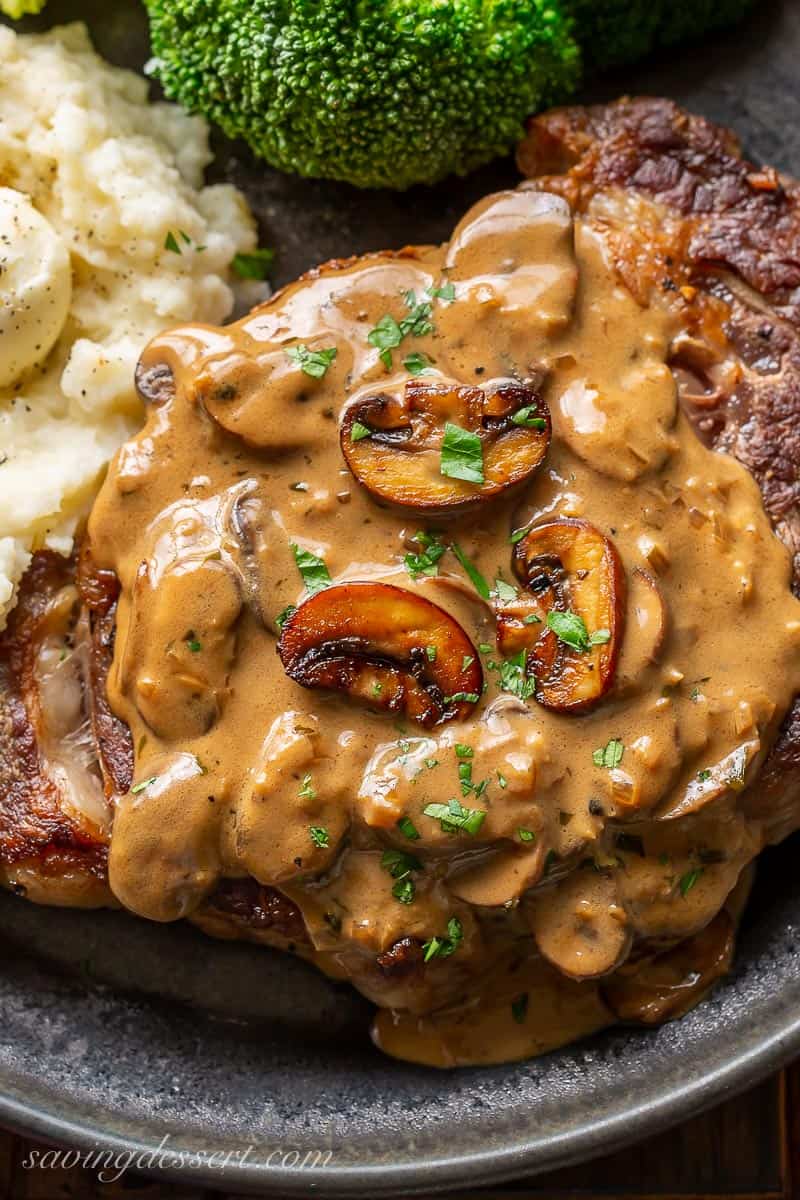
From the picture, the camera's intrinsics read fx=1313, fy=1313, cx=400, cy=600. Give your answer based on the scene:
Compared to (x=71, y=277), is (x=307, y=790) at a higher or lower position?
lower

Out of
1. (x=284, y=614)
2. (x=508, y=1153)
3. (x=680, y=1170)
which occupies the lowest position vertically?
(x=680, y=1170)

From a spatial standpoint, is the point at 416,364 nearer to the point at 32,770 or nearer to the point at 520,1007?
the point at 32,770

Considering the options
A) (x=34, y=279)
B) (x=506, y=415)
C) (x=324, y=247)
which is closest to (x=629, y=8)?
(x=324, y=247)

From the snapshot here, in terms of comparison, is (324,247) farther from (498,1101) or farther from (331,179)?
(498,1101)

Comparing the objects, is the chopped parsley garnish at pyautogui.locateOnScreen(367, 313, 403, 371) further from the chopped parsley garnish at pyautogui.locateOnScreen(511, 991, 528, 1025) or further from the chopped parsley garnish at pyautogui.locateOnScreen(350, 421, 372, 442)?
the chopped parsley garnish at pyautogui.locateOnScreen(511, 991, 528, 1025)

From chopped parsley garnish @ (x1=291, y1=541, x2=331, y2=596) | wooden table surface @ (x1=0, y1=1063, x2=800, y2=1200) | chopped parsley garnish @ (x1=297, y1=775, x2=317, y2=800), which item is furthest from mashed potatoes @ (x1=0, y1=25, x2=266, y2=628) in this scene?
wooden table surface @ (x1=0, y1=1063, x2=800, y2=1200)

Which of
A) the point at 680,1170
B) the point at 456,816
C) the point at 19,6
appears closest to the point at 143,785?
the point at 456,816
